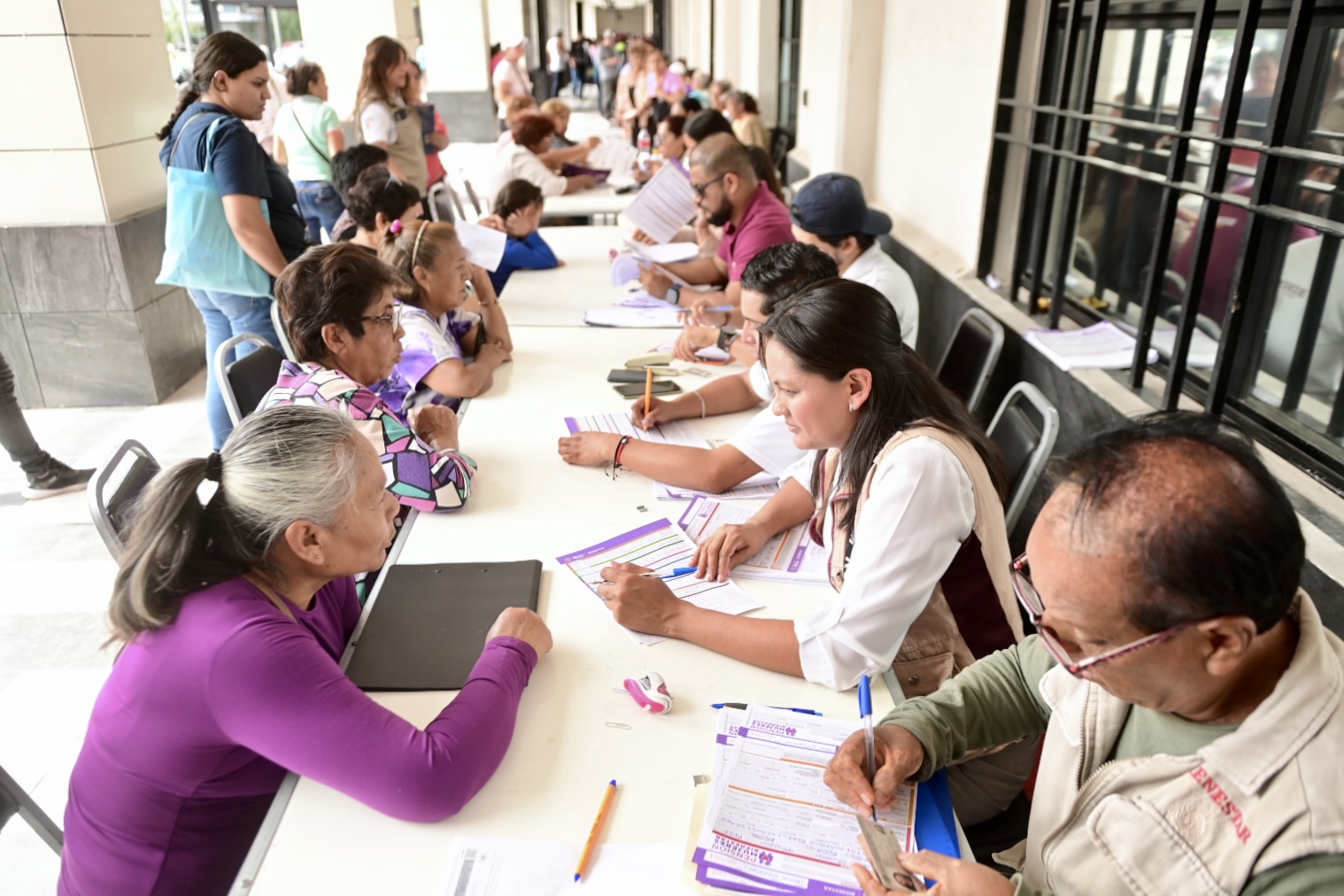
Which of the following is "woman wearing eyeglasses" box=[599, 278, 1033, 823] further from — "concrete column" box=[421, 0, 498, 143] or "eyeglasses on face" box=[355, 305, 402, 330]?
"concrete column" box=[421, 0, 498, 143]

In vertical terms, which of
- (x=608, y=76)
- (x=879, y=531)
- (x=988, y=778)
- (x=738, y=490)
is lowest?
(x=988, y=778)

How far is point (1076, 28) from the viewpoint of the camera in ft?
8.87

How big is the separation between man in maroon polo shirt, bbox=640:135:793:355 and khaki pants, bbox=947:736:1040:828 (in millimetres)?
2113

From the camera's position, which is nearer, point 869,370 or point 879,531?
point 879,531

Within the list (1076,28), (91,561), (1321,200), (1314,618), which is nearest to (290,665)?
(1314,618)

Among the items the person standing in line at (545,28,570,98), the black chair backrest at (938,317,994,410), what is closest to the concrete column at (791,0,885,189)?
the black chair backrest at (938,317,994,410)

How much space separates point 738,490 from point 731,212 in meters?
1.84

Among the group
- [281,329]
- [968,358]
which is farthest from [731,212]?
[281,329]

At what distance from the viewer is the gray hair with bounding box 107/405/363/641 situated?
3.68 feet

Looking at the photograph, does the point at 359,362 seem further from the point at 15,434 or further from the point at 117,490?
the point at 15,434

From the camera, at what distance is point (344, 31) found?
9.52 m

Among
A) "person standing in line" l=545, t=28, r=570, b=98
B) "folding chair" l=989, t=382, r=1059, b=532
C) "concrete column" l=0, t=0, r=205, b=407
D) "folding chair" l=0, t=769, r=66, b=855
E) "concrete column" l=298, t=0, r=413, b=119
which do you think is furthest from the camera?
"person standing in line" l=545, t=28, r=570, b=98

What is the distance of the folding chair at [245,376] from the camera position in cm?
226

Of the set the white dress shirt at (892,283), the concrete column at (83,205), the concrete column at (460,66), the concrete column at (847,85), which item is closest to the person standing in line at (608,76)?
the concrete column at (460,66)
